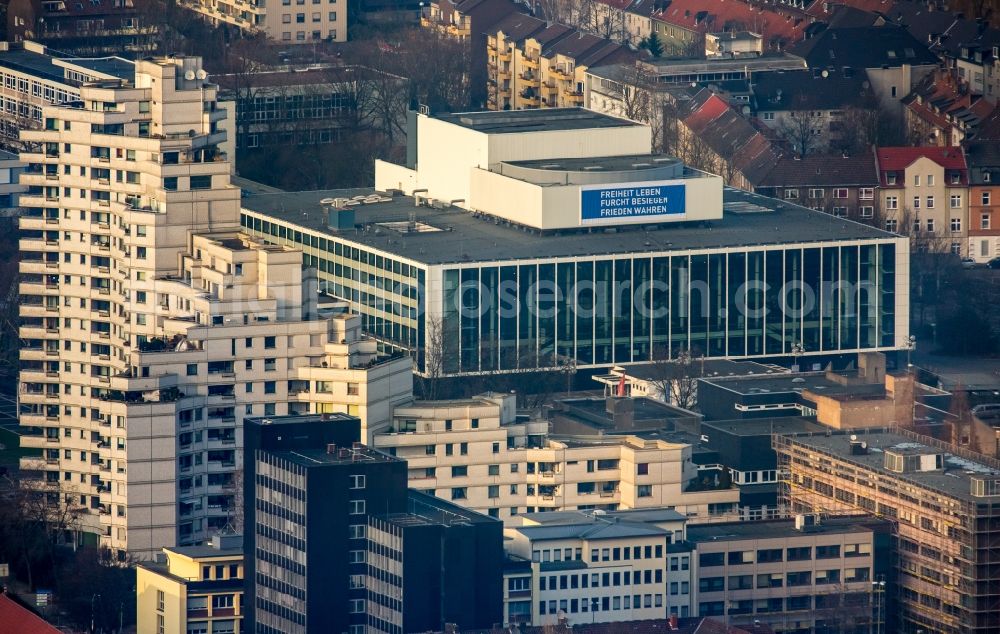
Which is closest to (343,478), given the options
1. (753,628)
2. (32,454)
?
(753,628)

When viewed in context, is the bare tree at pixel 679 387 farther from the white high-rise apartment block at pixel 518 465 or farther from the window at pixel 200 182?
the window at pixel 200 182

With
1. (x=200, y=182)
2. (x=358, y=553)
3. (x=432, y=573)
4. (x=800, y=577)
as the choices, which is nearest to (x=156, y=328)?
(x=200, y=182)

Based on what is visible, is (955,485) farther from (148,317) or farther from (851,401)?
(148,317)

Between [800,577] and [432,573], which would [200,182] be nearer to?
[432,573]

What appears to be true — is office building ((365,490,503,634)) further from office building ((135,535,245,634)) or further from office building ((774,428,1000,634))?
office building ((774,428,1000,634))

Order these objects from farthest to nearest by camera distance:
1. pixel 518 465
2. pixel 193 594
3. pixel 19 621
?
1. pixel 518 465
2. pixel 193 594
3. pixel 19 621

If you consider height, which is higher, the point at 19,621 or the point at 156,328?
the point at 156,328
